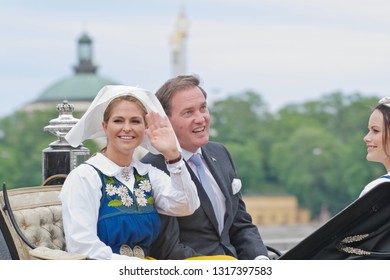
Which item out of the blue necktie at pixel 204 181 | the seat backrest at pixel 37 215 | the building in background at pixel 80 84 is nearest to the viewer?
the seat backrest at pixel 37 215

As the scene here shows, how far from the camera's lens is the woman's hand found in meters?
4.92

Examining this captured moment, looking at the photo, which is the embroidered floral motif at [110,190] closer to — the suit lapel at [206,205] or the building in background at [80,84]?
the suit lapel at [206,205]

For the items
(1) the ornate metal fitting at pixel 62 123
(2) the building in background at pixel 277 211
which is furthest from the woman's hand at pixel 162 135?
(2) the building in background at pixel 277 211

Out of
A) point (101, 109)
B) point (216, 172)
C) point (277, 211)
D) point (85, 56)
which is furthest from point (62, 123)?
point (85, 56)

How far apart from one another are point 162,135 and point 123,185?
26 cm

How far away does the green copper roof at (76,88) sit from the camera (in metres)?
99.6

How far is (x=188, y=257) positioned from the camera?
17.4ft

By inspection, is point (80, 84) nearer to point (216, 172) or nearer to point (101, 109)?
point (216, 172)

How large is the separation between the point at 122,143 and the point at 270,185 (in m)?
80.6

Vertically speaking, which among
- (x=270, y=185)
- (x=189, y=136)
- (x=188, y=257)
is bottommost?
(x=270, y=185)

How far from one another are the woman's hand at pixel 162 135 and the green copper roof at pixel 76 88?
92.7 metres

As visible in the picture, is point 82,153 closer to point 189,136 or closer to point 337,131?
point 189,136
